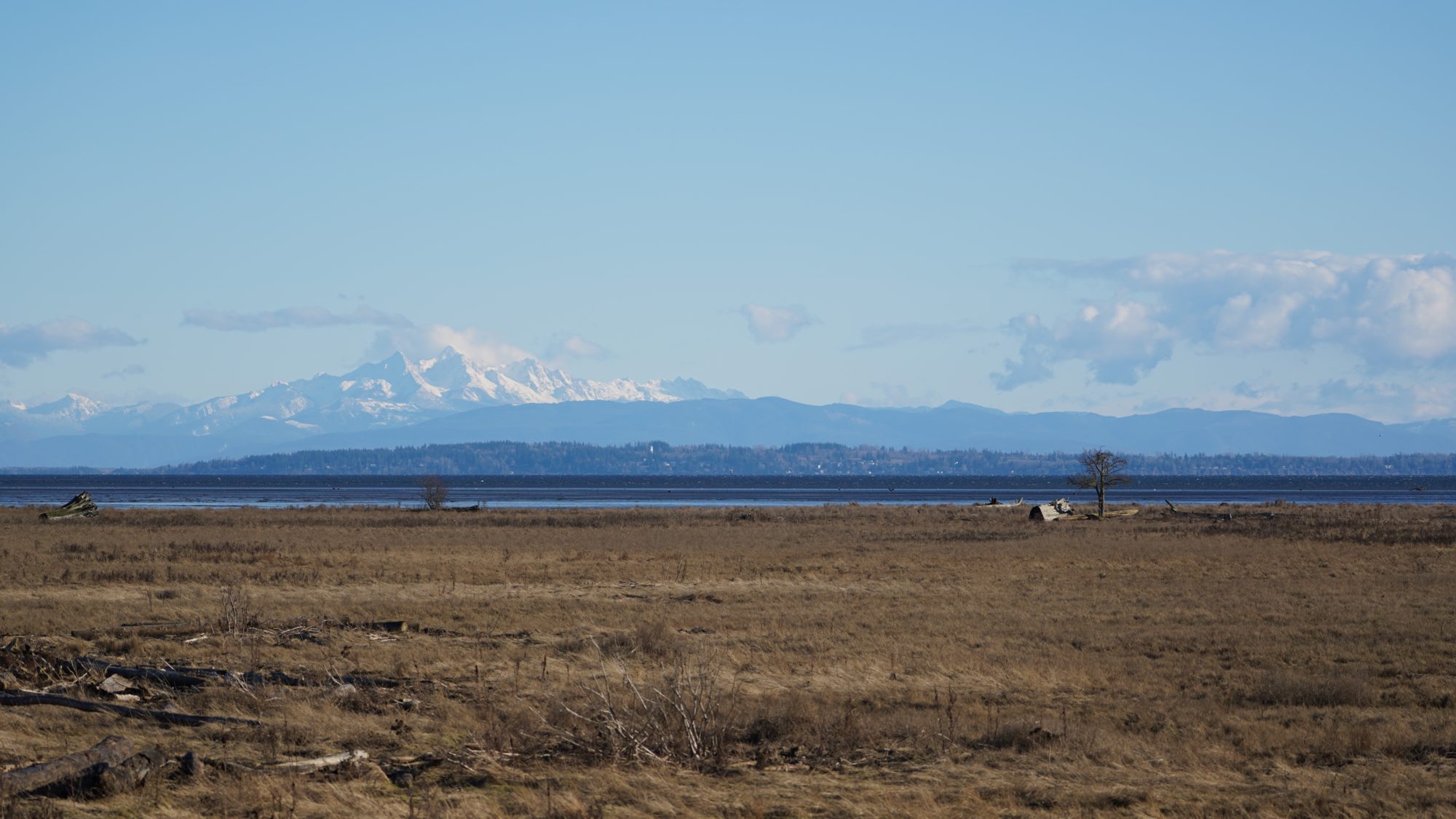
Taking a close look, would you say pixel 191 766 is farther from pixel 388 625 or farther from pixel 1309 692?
pixel 1309 692

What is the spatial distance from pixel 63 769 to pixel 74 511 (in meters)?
56.9

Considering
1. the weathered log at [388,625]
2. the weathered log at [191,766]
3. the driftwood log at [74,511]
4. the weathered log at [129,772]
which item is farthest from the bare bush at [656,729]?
the driftwood log at [74,511]

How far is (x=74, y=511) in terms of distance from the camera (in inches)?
2360

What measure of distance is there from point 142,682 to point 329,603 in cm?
1075

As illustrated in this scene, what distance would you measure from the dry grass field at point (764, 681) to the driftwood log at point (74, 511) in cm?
2202

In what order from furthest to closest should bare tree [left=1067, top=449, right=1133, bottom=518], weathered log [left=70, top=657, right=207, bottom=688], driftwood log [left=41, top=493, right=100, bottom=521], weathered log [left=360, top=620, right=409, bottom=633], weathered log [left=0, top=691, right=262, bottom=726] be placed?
bare tree [left=1067, top=449, right=1133, bottom=518] → driftwood log [left=41, top=493, right=100, bottom=521] → weathered log [left=360, top=620, right=409, bottom=633] → weathered log [left=70, top=657, right=207, bottom=688] → weathered log [left=0, top=691, right=262, bottom=726]

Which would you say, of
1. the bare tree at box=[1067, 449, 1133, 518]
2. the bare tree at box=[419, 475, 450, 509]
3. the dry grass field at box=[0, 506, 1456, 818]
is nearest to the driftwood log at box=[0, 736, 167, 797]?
the dry grass field at box=[0, 506, 1456, 818]

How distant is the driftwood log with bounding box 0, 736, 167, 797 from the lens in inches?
389

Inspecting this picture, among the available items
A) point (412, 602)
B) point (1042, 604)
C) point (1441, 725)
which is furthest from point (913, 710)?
point (412, 602)

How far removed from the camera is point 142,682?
1525cm

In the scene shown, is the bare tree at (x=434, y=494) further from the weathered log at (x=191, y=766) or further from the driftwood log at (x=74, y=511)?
the weathered log at (x=191, y=766)

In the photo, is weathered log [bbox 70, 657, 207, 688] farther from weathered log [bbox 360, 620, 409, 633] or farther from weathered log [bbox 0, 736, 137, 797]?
weathered log [bbox 360, 620, 409, 633]

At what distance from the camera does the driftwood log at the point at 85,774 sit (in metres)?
9.88

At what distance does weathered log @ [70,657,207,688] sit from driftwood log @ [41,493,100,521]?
1912 inches
